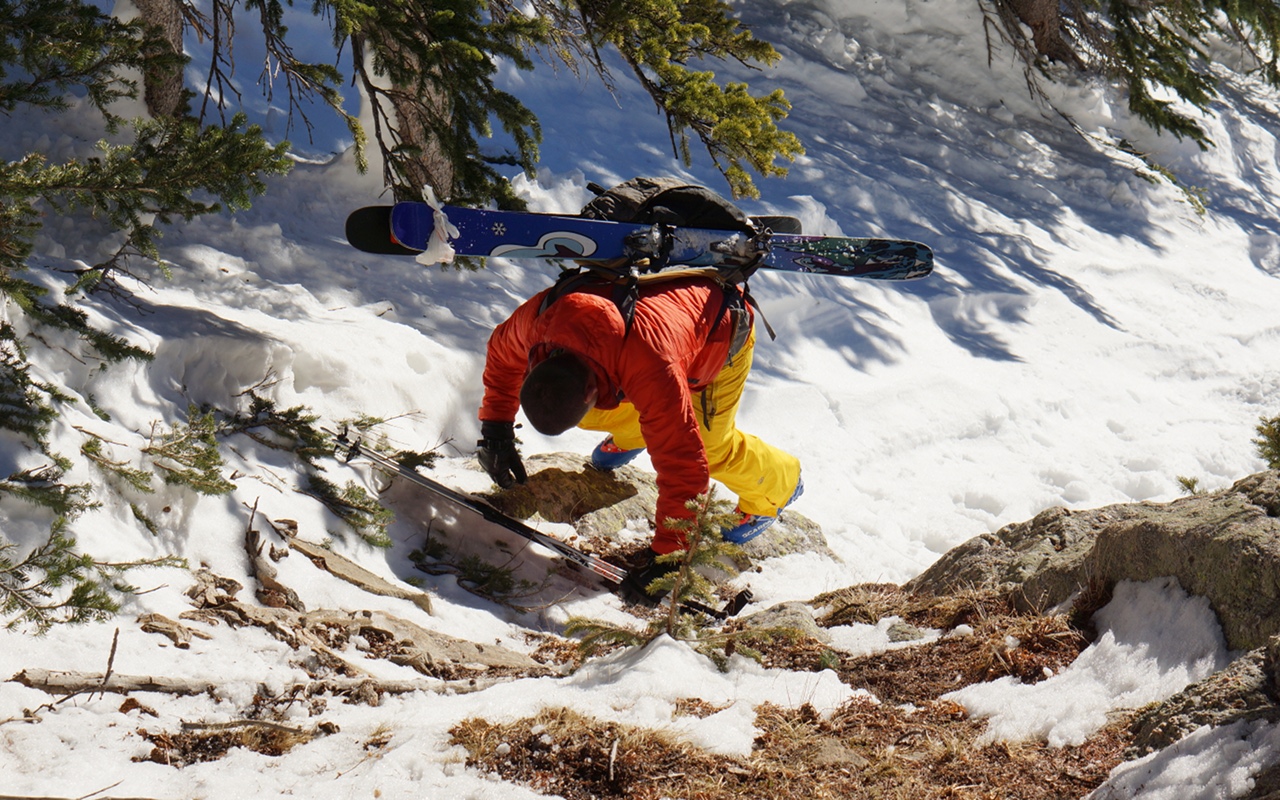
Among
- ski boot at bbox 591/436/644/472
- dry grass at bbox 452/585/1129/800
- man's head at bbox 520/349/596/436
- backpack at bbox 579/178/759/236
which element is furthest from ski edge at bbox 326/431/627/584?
dry grass at bbox 452/585/1129/800

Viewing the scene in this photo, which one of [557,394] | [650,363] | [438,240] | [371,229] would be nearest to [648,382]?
[650,363]

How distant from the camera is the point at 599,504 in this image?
4926 millimetres

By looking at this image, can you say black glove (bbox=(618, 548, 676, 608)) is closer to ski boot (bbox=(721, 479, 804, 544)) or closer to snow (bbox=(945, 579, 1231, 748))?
ski boot (bbox=(721, 479, 804, 544))

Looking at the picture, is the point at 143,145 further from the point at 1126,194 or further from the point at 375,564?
Answer: the point at 1126,194

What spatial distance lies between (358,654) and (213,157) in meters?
1.97

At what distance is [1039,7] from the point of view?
13.3 meters

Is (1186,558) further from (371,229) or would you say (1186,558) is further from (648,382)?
(371,229)

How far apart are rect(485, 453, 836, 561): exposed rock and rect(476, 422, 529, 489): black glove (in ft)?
1.13

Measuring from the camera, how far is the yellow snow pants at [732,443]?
423 centimetres

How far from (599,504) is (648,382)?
1.72 m

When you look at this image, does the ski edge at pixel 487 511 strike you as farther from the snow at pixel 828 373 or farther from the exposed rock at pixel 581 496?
the exposed rock at pixel 581 496

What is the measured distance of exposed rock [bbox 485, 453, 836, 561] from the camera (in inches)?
182

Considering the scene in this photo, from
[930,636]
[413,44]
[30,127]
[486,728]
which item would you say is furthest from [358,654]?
[30,127]

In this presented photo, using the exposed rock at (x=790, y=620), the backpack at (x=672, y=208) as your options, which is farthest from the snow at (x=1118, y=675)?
the backpack at (x=672, y=208)
